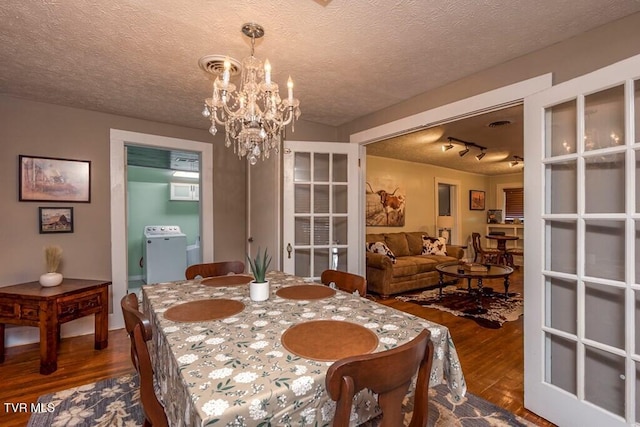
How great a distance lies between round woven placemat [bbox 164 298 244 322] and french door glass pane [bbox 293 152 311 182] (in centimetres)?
171

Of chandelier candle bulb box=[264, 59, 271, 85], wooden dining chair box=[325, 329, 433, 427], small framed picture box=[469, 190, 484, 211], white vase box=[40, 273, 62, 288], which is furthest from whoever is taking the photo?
small framed picture box=[469, 190, 484, 211]

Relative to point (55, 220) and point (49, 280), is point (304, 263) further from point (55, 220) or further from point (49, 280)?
point (55, 220)

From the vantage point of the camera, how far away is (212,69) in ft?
6.49

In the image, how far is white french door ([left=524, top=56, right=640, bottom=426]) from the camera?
1.44 meters

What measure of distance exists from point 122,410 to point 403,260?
13.3ft

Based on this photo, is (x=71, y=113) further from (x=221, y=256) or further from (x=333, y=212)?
(x=333, y=212)

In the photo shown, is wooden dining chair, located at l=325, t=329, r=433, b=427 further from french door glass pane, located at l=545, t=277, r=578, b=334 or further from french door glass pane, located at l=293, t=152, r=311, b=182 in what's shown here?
french door glass pane, located at l=293, t=152, r=311, b=182

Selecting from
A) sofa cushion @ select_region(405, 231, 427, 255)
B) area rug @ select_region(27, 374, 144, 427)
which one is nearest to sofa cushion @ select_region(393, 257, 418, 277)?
sofa cushion @ select_region(405, 231, 427, 255)

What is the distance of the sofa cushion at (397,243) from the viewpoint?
17.1ft

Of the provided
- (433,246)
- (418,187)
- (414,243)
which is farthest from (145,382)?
(418,187)

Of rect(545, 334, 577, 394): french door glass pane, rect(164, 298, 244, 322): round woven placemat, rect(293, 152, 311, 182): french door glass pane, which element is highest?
rect(293, 152, 311, 182): french door glass pane

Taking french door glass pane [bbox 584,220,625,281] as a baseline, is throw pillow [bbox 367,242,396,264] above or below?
below

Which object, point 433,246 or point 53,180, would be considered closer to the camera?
point 53,180

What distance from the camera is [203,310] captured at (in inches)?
56.4
